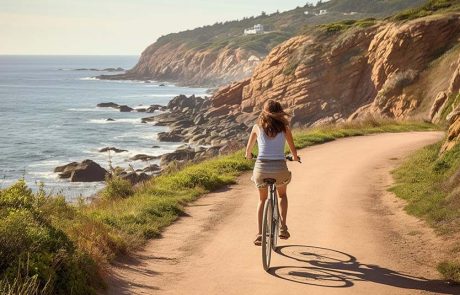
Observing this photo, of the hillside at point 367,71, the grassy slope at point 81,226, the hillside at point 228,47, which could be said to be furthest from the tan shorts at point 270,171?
the hillside at point 228,47

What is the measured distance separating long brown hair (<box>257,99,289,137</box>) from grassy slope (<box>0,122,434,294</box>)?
3127 mm

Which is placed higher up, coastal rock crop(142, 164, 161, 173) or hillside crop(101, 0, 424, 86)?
hillside crop(101, 0, 424, 86)

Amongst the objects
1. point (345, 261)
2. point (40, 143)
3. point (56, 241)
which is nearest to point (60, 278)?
point (56, 241)

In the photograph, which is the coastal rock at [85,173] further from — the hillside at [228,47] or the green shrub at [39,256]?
the hillside at [228,47]

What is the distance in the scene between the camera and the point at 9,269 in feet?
21.5

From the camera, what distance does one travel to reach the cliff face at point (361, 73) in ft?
126

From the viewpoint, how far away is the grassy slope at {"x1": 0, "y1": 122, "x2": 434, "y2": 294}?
22.4 feet

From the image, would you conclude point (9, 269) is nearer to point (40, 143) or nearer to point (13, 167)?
point (13, 167)

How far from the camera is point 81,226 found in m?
9.79

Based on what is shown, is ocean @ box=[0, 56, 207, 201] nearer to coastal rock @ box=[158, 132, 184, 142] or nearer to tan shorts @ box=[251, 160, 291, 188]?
coastal rock @ box=[158, 132, 184, 142]

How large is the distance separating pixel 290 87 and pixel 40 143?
24.4 metres

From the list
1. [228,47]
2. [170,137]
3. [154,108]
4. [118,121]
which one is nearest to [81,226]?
[170,137]

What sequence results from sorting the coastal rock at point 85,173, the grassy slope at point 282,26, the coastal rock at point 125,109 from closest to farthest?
the coastal rock at point 85,173
the coastal rock at point 125,109
the grassy slope at point 282,26

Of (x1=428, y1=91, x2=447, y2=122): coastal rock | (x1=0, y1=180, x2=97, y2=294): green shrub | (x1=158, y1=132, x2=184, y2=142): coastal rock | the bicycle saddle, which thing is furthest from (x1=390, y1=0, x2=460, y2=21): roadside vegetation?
(x1=0, y1=180, x2=97, y2=294): green shrub
